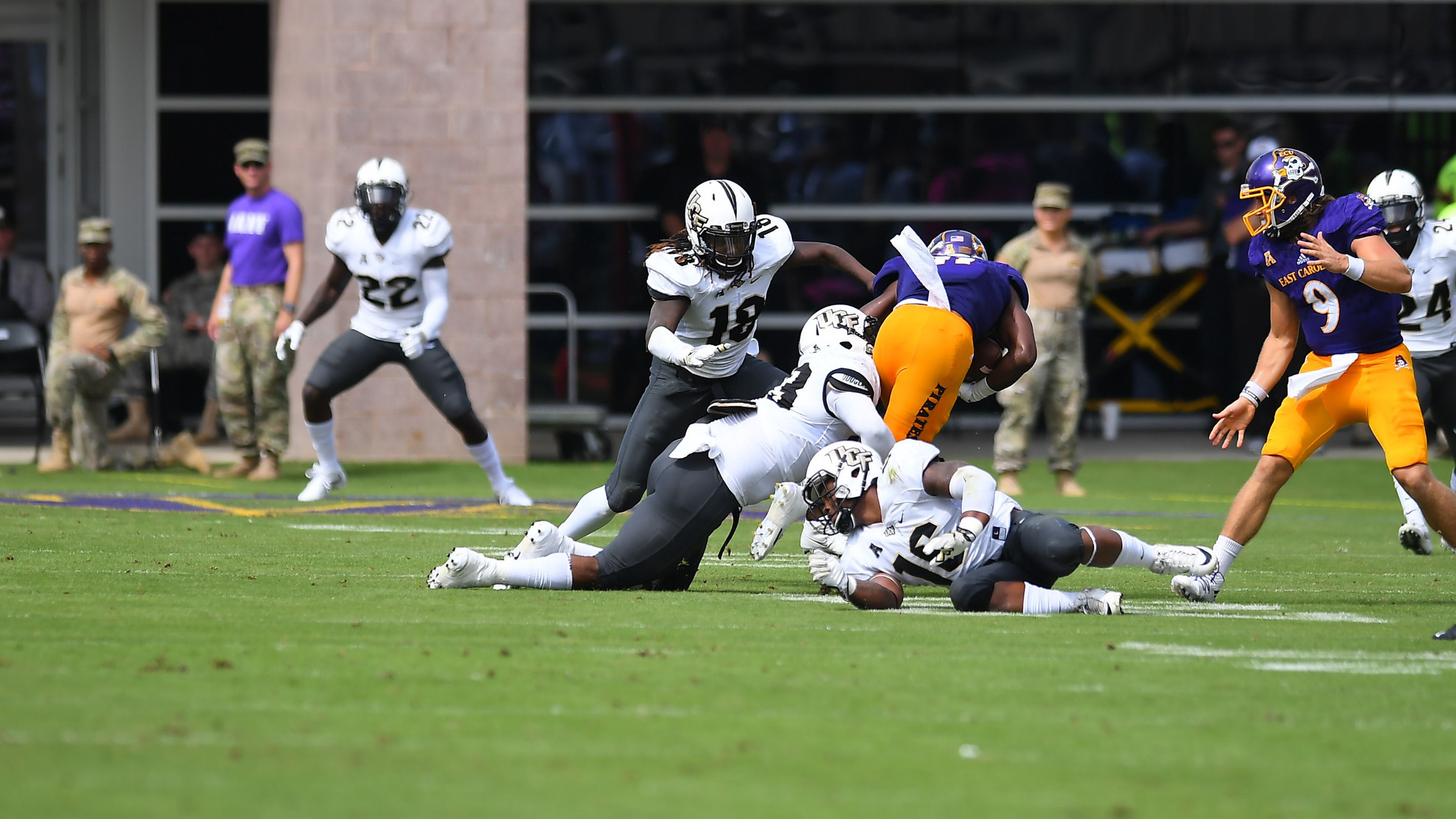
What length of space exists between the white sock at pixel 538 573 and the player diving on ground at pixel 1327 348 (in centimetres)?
249

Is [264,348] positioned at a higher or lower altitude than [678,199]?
lower

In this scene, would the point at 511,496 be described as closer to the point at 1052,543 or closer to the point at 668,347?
the point at 668,347

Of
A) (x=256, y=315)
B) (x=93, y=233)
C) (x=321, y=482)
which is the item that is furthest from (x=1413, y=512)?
(x=93, y=233)

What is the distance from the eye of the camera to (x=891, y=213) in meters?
17.3

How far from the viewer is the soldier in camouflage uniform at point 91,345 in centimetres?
1235

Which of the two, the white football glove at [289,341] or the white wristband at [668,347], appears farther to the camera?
the white football glove at [289,341]

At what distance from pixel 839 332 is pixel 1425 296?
391 cm

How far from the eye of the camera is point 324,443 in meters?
10.8

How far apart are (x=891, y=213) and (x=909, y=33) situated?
171cm

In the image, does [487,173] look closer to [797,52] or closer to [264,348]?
[264,348]

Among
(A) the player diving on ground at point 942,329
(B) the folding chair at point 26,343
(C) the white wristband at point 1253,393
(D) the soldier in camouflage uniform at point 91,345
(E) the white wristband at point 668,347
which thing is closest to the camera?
(C) the white wristband at point 1253,393

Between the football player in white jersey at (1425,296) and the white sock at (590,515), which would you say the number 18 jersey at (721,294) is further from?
the football player in white jersey at (1425,296)

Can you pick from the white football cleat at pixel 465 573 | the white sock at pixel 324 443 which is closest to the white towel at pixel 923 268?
the white football cleat at pixel 465 573

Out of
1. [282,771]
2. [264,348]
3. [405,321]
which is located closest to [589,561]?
[282,771]
